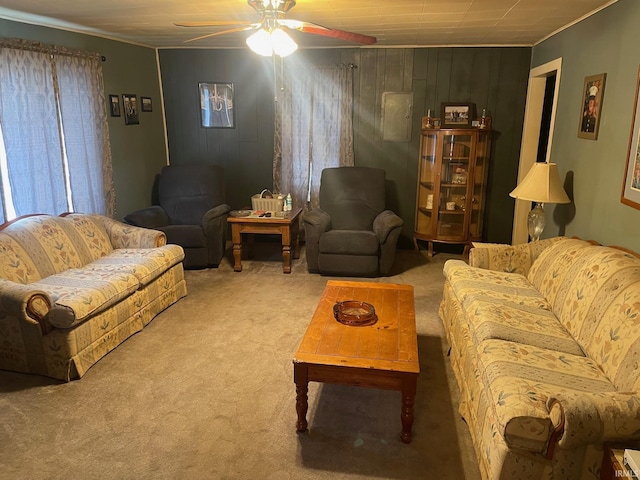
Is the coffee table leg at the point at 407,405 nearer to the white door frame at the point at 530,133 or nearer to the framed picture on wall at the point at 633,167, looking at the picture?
the framed picture on wall at the point at 633,167

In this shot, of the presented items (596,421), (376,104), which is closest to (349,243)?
(376,104)

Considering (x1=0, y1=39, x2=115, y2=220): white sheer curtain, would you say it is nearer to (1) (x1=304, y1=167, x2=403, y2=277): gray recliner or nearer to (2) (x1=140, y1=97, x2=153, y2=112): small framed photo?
(2) (x1=140, y1=97, x2=153, y2=112): small framed photo

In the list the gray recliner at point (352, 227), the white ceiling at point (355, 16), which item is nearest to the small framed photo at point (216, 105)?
the white ceiling at point (355, 16)

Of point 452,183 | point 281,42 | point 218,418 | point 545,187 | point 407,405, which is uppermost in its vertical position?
point 281,42

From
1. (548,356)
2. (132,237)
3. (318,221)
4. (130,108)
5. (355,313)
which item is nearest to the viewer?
(548,356)

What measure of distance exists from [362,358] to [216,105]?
13.6ft

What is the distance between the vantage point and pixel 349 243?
14.6 feet

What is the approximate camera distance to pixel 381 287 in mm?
3191

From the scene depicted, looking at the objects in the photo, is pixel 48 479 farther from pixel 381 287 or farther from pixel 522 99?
pixel 522 99

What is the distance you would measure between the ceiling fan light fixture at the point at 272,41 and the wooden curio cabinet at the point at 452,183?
261 centimetres

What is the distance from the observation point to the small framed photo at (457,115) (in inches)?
199

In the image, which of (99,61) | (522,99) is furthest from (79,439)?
(522,99)

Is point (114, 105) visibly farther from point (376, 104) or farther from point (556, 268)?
point (556, 268)

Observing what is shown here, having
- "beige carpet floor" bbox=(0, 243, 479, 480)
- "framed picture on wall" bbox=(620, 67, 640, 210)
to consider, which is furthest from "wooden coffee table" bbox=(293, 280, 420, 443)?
"framed picture on wall" bbox=(620, 67, 640, 210)
